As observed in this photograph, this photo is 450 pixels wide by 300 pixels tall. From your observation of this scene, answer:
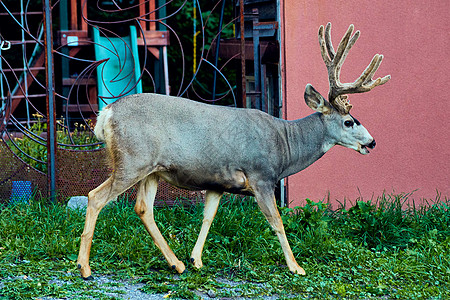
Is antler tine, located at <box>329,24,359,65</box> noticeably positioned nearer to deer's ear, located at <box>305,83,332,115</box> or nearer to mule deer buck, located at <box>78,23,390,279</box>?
mule deer buck, located at <box>78,23,390,279</box>

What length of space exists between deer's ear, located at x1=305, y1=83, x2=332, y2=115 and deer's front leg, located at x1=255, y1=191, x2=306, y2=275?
95 centimetres

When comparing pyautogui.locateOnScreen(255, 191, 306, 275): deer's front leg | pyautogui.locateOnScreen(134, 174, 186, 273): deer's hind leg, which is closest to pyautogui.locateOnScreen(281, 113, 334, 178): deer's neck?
pyautogui.locateOnScreen(255, 191, 306, 275): deer's front leg

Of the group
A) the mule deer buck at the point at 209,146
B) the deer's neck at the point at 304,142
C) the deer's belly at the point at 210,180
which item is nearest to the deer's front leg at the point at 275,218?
the mule deer buck at the point at 209,146

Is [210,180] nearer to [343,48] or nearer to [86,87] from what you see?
[343,48]

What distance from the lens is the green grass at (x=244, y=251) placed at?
191 inches

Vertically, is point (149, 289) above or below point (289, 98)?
below

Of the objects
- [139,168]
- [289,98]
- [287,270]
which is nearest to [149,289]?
[139,168]

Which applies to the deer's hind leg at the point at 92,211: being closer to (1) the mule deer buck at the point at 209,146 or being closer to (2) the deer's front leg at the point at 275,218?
(1) the mule deer buck at the point at 209,146

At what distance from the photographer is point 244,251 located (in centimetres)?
566

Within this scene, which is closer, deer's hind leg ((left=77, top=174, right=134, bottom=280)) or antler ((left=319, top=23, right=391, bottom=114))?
deer's hind leg ((left=77, top=174, right=134, bottom=280))

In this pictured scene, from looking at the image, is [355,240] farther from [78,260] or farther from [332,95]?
[78,260]

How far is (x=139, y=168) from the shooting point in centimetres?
489

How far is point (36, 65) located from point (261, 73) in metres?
5.31

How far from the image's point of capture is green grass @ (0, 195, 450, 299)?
4848mm
